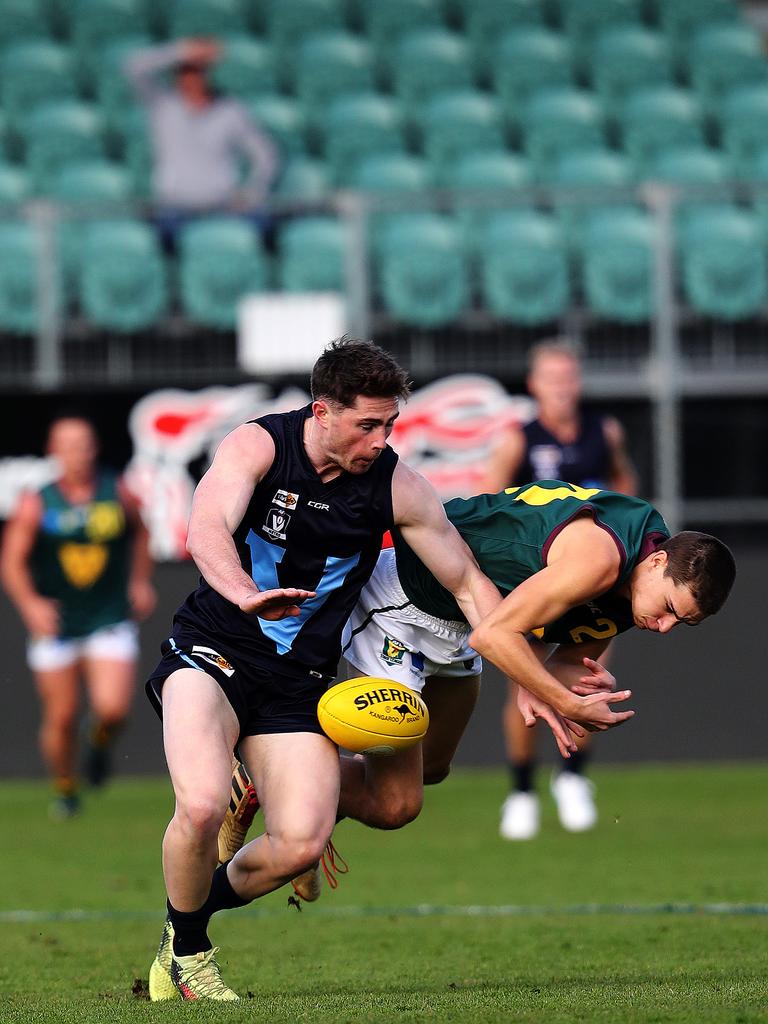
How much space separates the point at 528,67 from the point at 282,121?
2.69m

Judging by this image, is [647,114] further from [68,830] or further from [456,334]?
[68,830]

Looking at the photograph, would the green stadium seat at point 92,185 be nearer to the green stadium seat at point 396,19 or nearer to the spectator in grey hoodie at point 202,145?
the spectator in grey hoodie at point 202,145

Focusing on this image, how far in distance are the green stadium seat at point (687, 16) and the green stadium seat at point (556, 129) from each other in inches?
77.0

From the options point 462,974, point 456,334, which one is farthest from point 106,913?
point 456,334

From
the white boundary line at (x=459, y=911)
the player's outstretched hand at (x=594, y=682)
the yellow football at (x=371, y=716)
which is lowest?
the white boundary line at (x=459, y=911)

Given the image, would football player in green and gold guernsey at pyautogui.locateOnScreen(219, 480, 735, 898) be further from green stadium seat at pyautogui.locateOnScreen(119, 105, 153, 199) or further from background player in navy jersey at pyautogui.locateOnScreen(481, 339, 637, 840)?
green stadium seat at pyautogui.locateOnScreen(119, 105, 153, 199)

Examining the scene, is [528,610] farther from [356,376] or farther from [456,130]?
[456,130]

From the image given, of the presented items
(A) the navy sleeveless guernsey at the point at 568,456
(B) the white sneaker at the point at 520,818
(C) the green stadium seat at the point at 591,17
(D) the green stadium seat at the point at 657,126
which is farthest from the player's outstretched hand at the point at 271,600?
(C) the green stadium seat at the point at 591,17

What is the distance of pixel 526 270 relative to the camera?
1368 cm

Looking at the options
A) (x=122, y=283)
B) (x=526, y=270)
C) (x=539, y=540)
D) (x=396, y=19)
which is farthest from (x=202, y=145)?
(x=539, y=540)

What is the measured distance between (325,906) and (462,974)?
88.8 inches

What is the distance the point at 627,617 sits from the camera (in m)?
6.23

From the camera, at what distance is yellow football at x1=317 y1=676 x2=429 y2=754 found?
20.0 feet

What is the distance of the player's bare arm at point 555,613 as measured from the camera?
577cm
